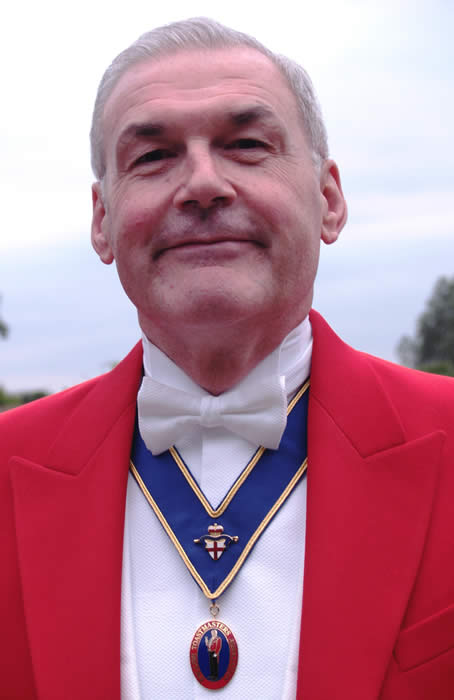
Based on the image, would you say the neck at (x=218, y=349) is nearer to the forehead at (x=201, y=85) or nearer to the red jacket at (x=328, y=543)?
the red jacket at (x=328, y=543)

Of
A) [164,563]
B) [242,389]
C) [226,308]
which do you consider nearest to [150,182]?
[226,308]

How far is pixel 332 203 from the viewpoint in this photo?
312 cm

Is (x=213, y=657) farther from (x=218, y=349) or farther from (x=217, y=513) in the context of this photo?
(x=218, y=349)

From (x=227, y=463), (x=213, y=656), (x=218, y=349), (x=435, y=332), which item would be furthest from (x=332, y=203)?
(x=435, y=332)

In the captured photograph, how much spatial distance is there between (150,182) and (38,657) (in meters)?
1.56

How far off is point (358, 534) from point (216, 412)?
629 mm

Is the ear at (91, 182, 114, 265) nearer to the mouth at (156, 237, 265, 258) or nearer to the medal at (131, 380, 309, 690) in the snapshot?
the mouth at (156, 237, 265, 258)

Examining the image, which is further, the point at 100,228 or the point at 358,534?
the point at 100,228

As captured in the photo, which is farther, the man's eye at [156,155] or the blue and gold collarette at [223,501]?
the man's eye at [156,155]

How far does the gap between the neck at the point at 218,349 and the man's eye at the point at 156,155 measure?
579 mm

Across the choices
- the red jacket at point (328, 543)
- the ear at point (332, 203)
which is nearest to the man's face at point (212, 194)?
the ear at point (332, 203)

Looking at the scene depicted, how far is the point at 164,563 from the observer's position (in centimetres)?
257

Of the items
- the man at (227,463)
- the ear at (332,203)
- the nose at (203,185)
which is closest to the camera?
the man at (227,463)

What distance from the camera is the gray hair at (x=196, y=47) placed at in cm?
280
